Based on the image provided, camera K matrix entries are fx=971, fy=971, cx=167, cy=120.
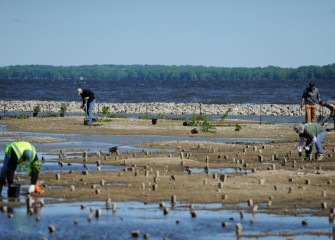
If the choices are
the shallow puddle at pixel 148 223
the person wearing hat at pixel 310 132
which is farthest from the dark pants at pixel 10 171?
the person wearing hat at pixel 310 132

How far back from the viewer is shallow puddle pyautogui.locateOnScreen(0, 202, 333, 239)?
19.9 metres

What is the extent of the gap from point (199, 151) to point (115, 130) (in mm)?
13309

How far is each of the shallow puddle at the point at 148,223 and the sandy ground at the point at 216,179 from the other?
37.4 inches

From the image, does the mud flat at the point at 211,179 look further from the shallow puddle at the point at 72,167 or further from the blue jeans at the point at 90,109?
the blue jeans at the point at 90,109

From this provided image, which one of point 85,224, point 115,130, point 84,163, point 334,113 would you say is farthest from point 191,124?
point 85,224

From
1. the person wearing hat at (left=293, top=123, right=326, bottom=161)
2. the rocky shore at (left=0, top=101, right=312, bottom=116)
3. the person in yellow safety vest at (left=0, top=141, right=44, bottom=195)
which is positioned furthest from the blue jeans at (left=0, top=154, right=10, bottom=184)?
the rocky shore at (left=0, top=101, right=312, bottom=116)

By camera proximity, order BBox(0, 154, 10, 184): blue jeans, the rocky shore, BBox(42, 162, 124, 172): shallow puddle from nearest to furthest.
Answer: BBox(0, 154, 10, 184): blue jeans → BBox(42, 162, 124, 172): shallow puddle → the rocky shore

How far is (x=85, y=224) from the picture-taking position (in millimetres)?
20922

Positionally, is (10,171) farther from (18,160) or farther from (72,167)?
(72,167)

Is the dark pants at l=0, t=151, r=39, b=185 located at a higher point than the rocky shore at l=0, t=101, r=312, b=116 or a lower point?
higher

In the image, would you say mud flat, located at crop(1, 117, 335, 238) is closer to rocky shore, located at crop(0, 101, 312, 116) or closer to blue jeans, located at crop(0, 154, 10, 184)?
blue jeans, located at crop(0, 154, 10, 184)

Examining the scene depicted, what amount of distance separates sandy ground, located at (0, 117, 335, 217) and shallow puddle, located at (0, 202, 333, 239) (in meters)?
0.95

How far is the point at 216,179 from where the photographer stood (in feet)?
91.1

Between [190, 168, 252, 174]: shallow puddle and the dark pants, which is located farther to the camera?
[190, 168, 252, 174]: shallow puddle
